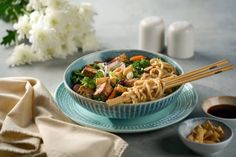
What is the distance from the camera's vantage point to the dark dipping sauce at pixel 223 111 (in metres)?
1.28

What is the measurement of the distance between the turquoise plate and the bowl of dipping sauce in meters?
0.04

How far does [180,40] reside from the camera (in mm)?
1624

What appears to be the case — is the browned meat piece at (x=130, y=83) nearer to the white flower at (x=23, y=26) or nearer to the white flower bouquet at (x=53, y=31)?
the white flower bouquet at (x=53, y=31)

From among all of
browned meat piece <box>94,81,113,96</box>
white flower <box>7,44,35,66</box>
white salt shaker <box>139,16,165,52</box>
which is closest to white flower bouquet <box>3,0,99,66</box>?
white flower <box>7,44,35,66</box>

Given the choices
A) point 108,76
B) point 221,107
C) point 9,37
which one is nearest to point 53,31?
point 9,37

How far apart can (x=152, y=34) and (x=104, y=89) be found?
450 mm

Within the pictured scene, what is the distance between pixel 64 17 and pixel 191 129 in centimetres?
61

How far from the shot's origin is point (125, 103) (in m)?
1.22

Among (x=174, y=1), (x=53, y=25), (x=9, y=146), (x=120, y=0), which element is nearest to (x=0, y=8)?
(x=53, y=25)

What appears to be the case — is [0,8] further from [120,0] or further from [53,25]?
[120,0]

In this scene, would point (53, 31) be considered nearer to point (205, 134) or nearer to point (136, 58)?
point (136, 58)

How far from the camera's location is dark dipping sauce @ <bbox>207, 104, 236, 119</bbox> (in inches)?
50.3

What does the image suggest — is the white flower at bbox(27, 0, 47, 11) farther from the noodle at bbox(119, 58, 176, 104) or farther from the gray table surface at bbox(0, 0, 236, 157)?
the noodle at bbox(119, 58, 176, 104)

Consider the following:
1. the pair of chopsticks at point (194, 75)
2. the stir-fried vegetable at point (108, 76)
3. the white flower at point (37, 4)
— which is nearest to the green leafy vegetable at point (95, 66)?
the stir-fried vegetable at point (108, 76)
